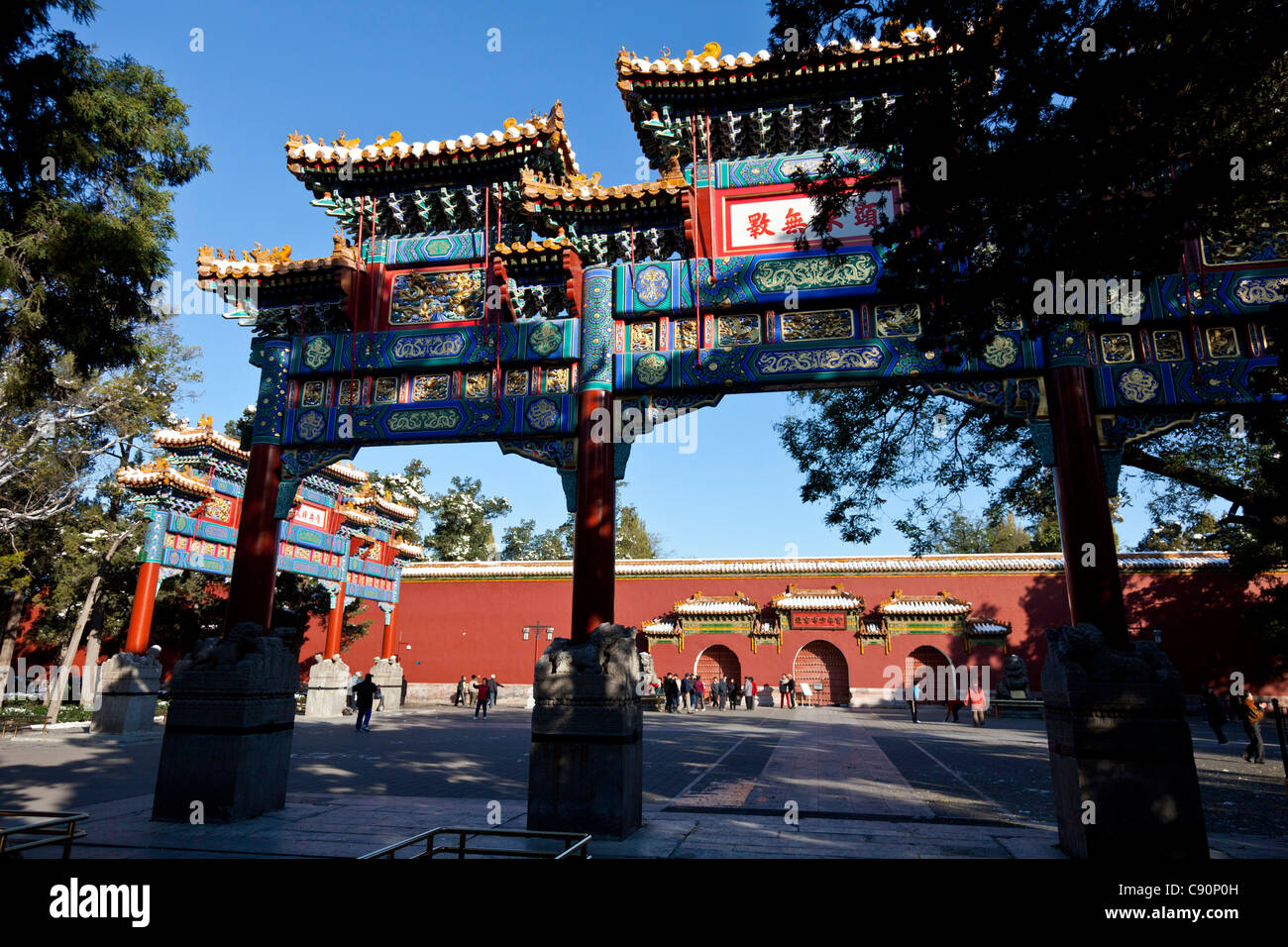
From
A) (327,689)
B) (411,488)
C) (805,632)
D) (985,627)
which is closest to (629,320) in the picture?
(327,689)

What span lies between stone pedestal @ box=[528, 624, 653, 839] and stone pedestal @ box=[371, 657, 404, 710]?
1908 cm

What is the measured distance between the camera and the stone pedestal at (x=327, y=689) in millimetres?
20750

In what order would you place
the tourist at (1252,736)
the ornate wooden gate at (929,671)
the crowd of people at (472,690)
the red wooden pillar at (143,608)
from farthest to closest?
the crowd of people at (472,690), the ornate wooden gate at (929,671), the red wooden pillar at (143,608), the tourist at (1252,736)

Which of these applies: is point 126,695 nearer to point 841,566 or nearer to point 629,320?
point 629,320

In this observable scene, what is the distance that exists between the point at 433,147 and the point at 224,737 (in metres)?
6.54

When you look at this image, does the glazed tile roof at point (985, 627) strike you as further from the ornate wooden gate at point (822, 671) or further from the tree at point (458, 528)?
the tree at point (458, 528)

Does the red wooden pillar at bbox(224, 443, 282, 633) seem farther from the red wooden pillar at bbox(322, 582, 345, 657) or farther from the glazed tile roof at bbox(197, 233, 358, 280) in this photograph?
the red wooden pillar at bbox(322, 582, 345, 657)

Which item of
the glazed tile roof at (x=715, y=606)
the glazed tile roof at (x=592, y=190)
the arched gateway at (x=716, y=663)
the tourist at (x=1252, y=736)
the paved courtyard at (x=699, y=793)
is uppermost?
the glazed tile roof at (x=592, y=190)

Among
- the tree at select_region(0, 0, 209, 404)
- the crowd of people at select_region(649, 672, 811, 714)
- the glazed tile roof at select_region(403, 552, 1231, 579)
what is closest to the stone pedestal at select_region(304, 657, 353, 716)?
the glazed tile roof at select_region(403, 552, 1231, 579)

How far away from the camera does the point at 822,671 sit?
26.6 meters

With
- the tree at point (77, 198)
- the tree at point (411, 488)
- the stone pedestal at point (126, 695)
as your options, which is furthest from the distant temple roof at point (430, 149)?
the tree at point (411, 488)

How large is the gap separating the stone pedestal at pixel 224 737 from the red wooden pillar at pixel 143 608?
38.6ft
